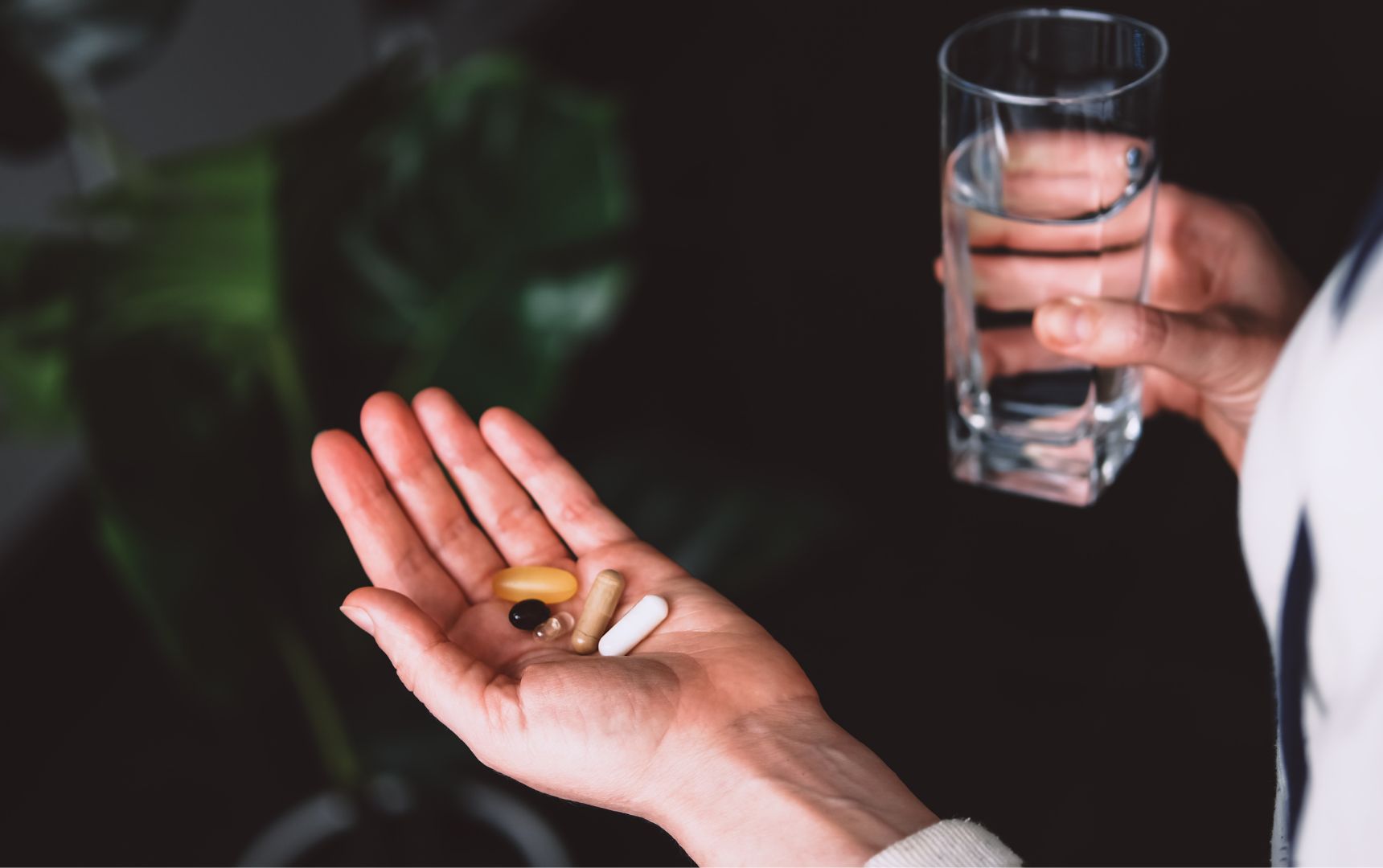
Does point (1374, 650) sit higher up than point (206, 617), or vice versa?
point (1374, 650)

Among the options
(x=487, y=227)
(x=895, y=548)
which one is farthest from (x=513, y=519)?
(x=895, y=548)

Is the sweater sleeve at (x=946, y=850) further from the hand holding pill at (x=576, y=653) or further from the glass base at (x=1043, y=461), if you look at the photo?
the glass base at (x=1043, y=461)

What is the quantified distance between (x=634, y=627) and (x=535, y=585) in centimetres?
8

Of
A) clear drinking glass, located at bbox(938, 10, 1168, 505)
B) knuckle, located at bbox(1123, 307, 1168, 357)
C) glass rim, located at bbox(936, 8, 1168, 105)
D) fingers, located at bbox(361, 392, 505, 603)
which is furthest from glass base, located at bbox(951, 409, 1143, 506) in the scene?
fingers, located at bbox(361, 392, 505, 603)

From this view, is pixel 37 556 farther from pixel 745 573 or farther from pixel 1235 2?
pixel 1235 2

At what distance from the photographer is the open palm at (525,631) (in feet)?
2.44

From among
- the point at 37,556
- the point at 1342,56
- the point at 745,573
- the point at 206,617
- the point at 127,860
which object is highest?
the point at 1342,56

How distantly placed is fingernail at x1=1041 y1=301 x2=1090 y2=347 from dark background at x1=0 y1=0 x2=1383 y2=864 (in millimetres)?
419

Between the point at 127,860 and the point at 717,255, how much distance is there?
1436 mm

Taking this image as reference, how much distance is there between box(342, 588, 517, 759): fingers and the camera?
2.42 feet

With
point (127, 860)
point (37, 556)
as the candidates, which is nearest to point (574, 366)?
point (37, 556)

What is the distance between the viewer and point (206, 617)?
1.21m

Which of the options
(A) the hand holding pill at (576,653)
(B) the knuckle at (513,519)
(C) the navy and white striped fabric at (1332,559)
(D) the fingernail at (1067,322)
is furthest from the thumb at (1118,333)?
(B) the knuckle at (513,519)

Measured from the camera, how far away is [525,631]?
834mm
